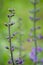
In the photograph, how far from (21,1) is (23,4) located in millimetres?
39

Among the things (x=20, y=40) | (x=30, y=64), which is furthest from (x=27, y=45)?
(x=20, y=40)

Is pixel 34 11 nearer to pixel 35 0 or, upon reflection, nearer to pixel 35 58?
pixel 35 0

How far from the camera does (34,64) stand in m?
1.06

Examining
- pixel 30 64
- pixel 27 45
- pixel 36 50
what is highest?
pixel 36 50

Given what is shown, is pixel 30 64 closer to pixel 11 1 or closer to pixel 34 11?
pixel 34 11

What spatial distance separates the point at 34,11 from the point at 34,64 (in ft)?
0.69

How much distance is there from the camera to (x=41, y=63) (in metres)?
1.06

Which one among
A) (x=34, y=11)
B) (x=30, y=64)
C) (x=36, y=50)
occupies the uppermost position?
(x=34, y=11)

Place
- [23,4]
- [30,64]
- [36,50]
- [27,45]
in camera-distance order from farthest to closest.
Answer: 1. [23,4]
2. [27,45]
3. [30,64]
4. [36,50]

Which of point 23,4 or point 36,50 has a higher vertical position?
point 36,50

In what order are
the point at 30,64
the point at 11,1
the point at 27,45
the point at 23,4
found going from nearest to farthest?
the point at 30,64 < the point at 27,45 < the point at 11,1 < the point at 23,4

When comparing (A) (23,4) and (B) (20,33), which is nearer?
(B) (20,33)

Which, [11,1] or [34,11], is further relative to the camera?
[11,1]

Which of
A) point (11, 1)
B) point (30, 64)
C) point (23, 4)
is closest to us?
point (30, 64)
